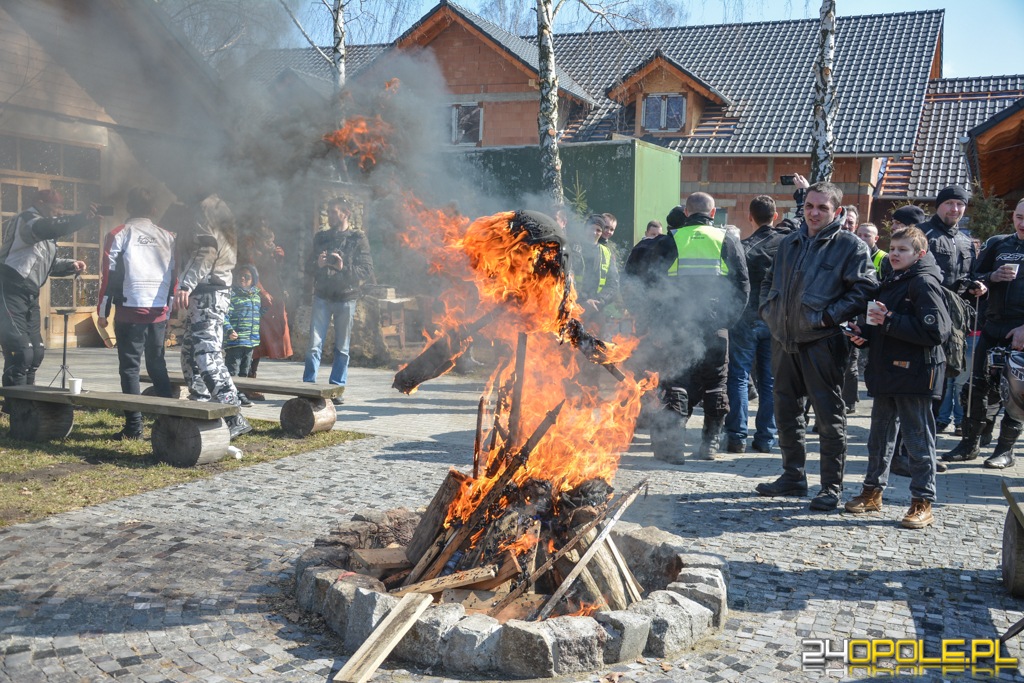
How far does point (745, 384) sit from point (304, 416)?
13.3 feet

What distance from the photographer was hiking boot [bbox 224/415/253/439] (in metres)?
7.81

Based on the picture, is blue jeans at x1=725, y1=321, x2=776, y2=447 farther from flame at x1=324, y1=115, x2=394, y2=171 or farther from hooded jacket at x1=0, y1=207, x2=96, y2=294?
hooded jacket at x1=0, y1=207, x2=96, y2=294

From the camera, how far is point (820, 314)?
5.76 m

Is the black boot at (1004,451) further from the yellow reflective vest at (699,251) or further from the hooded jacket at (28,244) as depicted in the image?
the hooded jacket at (28,244)

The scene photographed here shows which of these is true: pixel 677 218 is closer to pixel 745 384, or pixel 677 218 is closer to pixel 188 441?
pixel 745 384

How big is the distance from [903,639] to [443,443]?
187 inches

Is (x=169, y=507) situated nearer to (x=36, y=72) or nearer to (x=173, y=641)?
(x=173, y=641)

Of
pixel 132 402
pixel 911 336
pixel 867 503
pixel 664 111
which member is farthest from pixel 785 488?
pixel 664 111

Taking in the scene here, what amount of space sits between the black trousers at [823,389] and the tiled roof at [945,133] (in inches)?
779

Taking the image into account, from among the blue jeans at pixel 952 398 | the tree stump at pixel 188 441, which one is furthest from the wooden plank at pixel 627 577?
the blue jeans at pixel 952 398

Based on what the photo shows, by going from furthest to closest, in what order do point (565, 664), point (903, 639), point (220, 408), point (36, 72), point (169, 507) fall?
point (36, 72), point (220, 408), point (169, 507), point (903, 639), point (565, 664)

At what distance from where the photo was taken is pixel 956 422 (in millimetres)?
9211

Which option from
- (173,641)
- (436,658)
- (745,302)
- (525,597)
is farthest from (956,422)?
(173,641)

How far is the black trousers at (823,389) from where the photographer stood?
590 cm
